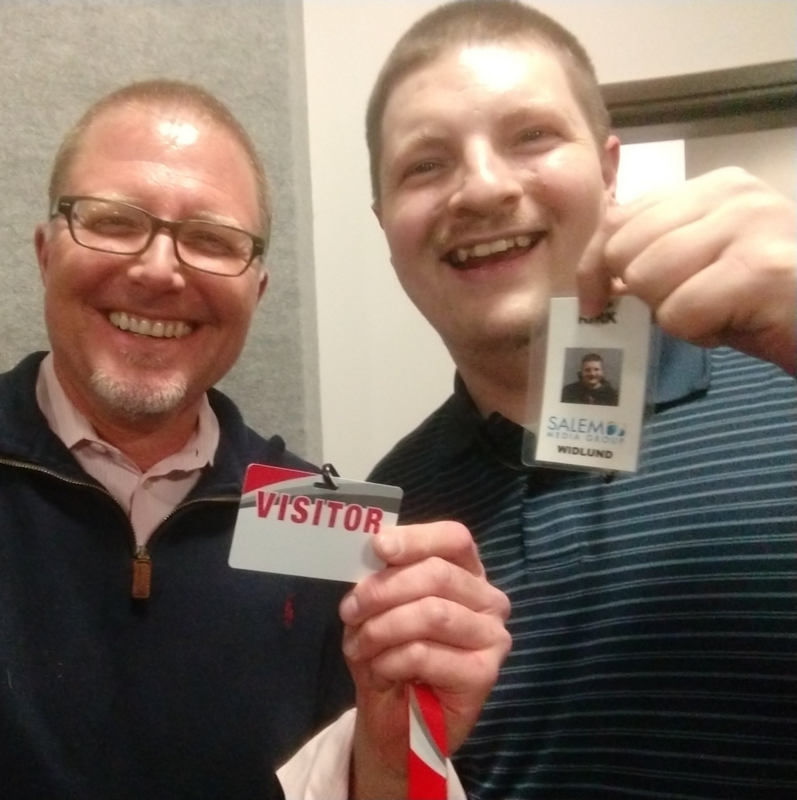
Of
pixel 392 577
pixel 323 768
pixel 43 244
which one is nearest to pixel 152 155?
pixel 43 244

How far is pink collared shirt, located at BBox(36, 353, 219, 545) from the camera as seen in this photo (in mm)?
830

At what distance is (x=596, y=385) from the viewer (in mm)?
541

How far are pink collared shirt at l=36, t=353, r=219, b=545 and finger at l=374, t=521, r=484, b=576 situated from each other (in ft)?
1.37

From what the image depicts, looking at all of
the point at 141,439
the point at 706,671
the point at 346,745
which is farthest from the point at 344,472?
the point at 706,671

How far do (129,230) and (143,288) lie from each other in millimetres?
81

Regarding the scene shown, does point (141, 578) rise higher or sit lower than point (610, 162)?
lower

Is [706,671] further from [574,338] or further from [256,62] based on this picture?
[256,62]

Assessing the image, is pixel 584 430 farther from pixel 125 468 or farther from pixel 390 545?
pixel 125 468

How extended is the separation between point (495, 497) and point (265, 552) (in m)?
0.38

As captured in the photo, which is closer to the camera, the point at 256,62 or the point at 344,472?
the point at 256,62

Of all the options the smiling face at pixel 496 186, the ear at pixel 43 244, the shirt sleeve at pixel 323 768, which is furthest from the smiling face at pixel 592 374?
the ear at pixel 43 244

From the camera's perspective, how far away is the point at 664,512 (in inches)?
27.5

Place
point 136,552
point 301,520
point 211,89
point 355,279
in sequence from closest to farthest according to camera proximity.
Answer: point 301,520
point 136,552
point 211,89
point 355,279

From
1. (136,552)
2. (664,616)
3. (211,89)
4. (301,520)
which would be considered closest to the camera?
(301,520)
